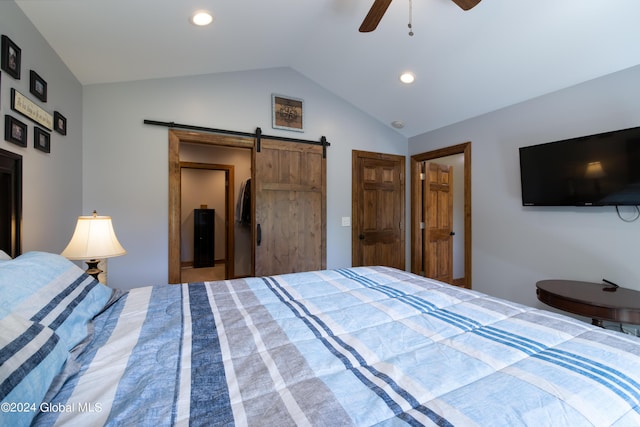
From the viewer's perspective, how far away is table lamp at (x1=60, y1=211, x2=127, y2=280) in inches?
68.9

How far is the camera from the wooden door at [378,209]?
375cm

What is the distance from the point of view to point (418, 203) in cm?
402

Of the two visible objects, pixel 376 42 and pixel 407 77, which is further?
pixel 407 77

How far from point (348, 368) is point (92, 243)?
186 cm

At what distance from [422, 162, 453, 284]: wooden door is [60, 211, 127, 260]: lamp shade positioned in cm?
366

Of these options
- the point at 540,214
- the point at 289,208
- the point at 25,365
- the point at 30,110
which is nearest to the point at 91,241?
the point at 30,110

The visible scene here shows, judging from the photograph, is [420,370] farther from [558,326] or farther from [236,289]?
[236,289]

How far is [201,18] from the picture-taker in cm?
202

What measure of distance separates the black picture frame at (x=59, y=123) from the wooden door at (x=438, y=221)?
400cm

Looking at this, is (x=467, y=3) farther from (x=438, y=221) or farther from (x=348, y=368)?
(x=438, y=221)

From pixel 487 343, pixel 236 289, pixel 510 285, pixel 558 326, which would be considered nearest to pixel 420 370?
pixel 487 343

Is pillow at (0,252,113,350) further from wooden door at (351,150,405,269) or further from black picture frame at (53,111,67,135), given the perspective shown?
wooden door at (351,150,405,269)

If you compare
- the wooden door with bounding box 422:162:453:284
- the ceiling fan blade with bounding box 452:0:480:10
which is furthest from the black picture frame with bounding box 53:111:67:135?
the wooden door with bounding box 422:162:453:284

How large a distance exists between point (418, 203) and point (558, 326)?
10.0ft
